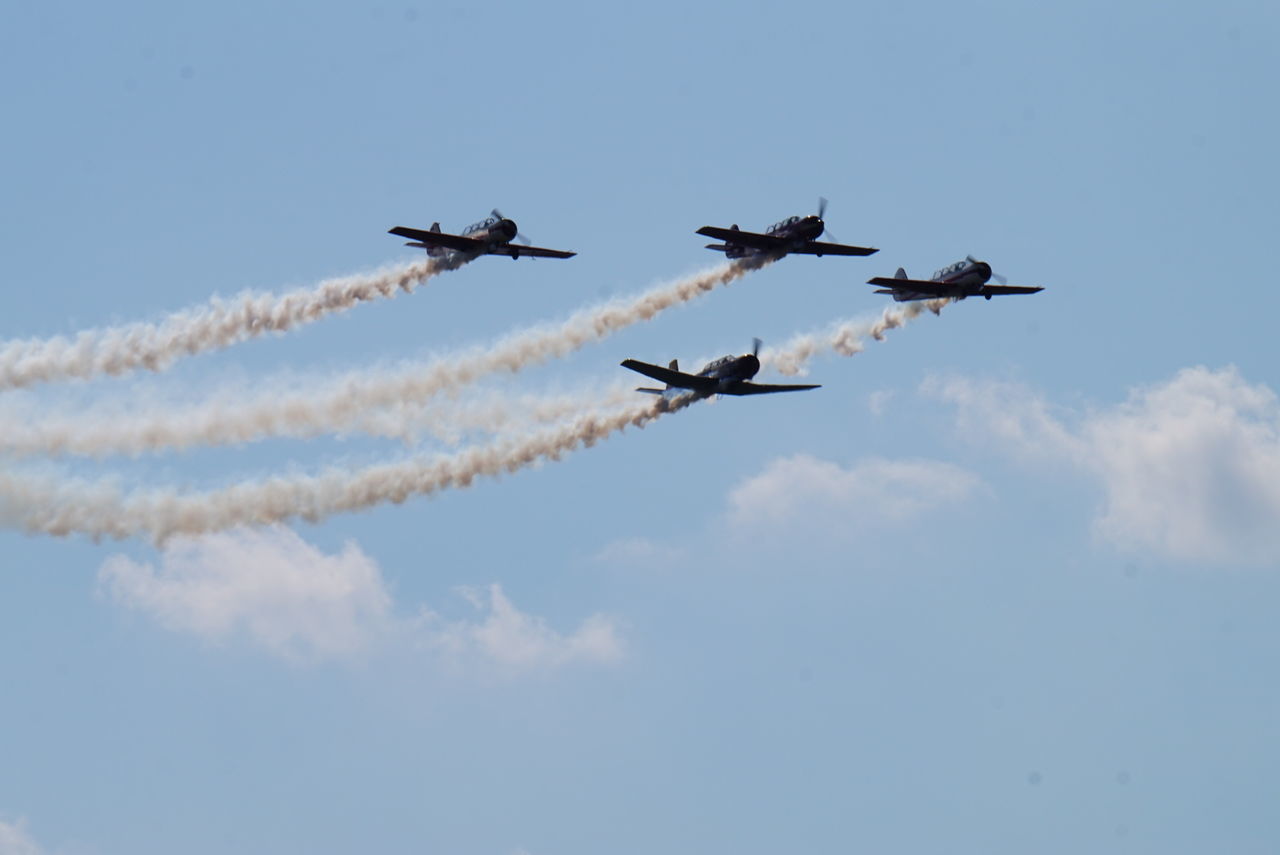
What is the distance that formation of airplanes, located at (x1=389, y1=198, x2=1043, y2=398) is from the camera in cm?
10119


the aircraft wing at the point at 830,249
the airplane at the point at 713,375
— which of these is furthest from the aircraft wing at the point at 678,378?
the aircraft wing at the point at 830,249

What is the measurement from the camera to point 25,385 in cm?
9950

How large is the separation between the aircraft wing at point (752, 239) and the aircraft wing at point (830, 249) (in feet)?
3.35

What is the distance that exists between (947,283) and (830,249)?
6131 millimetres

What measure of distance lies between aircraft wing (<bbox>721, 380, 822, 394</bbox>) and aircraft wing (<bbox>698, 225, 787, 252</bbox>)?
6.55m

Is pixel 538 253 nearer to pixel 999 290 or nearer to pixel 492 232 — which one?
pixel 492 232

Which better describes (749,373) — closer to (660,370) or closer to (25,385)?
(660,370)

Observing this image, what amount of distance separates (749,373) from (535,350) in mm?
11699

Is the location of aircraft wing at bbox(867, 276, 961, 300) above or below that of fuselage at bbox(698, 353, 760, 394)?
above

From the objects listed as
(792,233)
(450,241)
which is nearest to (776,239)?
(792,233)

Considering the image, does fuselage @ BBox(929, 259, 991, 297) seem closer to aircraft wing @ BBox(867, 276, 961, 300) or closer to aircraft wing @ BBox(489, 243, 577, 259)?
aircraft wing @ BBox(867, 276, 961, 300)

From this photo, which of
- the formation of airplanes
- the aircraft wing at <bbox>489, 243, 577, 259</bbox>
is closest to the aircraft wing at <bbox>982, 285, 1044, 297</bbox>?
the formation of airplanes

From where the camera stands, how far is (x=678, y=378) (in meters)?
101

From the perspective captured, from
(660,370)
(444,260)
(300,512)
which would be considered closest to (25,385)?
(300,512)
